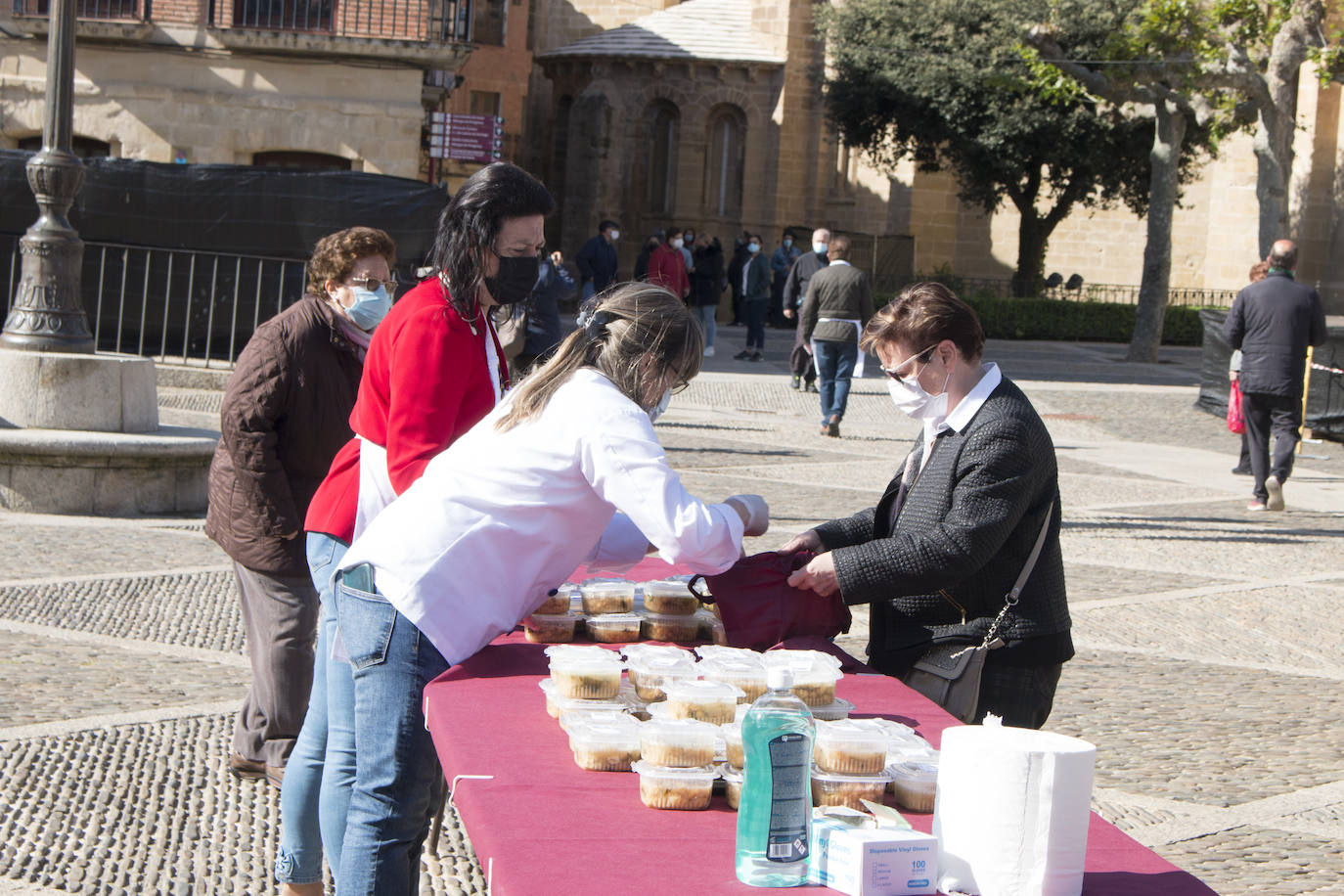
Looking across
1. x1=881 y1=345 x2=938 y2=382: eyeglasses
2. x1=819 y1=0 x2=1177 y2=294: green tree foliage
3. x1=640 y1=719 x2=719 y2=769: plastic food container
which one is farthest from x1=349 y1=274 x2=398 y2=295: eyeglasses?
x1=819 y1=0 x2=1177 y2=294: green tree foliage

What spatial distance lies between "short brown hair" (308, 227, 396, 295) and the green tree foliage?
2777 centimetres

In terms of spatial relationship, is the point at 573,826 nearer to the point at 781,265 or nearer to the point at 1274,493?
the point at 1274,493

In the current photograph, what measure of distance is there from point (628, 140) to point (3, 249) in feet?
79.4

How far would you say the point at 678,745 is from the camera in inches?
96.9

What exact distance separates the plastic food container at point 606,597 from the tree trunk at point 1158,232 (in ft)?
79.3

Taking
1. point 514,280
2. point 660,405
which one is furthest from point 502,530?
point 514,280

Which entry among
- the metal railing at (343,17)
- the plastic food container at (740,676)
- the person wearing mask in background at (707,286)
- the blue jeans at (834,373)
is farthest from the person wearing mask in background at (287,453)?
the metal railing at (343,17)

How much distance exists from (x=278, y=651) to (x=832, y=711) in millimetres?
2303

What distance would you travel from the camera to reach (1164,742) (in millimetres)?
5527

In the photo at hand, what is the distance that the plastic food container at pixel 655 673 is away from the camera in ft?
9.54

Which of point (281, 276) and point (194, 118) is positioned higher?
point (194, 118)

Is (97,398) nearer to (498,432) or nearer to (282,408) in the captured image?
(282,408)

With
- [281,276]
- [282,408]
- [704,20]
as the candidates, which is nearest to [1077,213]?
[704,20]

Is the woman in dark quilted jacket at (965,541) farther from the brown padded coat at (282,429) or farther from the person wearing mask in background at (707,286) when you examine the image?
the person wearing mask in background at (707,286)
